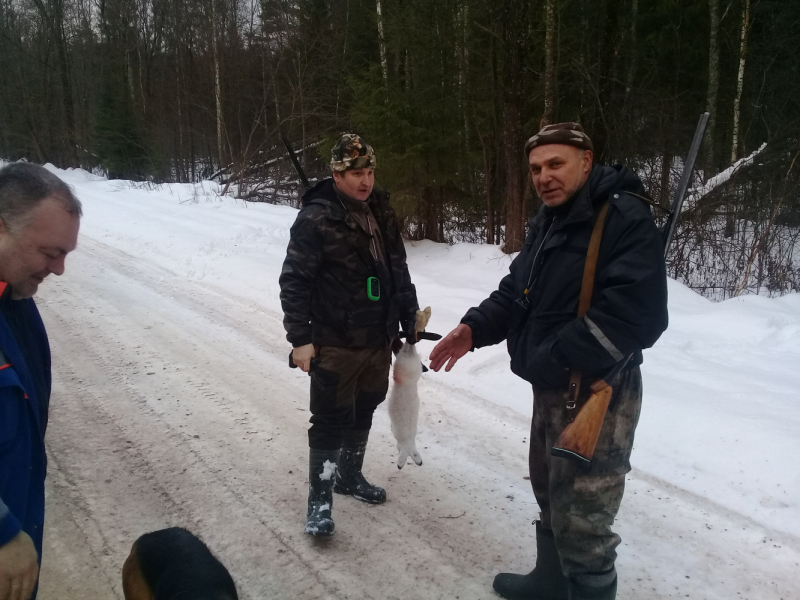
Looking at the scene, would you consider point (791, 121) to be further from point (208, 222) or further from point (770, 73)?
point (208, 222)

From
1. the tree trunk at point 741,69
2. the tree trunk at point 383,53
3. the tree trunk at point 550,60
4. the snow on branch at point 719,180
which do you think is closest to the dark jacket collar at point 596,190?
the snow on branch at point 719,180

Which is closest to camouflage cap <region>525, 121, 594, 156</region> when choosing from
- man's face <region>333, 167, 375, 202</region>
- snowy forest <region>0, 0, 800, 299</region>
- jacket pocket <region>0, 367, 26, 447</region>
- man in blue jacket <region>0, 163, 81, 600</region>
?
man's face <region>333, 167, 375, 202</region>

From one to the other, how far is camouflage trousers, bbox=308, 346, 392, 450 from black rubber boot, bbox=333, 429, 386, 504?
0.68 ft

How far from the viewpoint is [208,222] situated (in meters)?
12.2

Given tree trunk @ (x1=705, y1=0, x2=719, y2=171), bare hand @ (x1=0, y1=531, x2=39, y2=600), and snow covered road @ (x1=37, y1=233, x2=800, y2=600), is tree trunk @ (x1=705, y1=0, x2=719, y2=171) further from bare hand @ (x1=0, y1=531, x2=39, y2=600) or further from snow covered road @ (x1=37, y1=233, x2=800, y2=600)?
bare hand @ (x1=0, y1=531, x2=39, y2=600)

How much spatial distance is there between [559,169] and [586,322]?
0.59 metres

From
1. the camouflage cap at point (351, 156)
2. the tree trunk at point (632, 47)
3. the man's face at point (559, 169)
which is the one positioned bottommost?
the man's face at point (559, 169)

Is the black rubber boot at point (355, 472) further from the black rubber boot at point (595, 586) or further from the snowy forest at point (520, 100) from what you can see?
the snowy forest at point (520, 100)

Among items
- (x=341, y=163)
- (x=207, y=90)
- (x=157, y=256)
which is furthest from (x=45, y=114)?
(x=341, y=163)

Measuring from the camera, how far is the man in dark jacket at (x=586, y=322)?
80.2 inches

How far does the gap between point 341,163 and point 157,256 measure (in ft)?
25.2

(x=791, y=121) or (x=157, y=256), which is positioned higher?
(x=791, y=121)

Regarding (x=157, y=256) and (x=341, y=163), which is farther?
(x=157, y=256)

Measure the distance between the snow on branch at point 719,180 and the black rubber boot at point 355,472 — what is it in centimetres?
728
